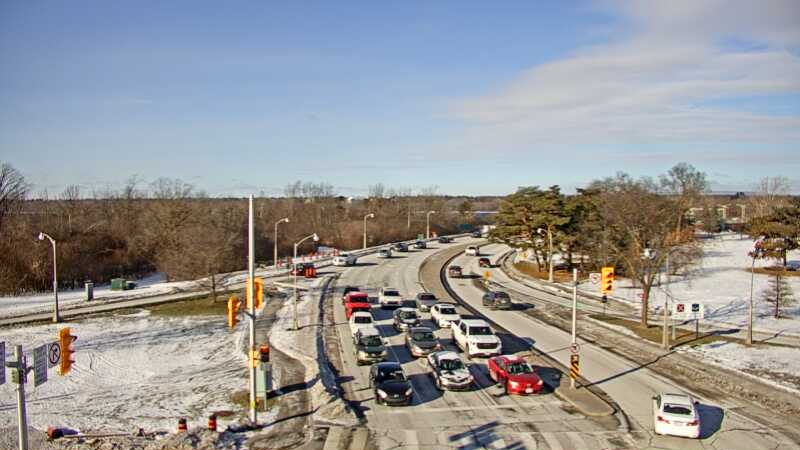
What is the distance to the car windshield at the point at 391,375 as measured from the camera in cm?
2667

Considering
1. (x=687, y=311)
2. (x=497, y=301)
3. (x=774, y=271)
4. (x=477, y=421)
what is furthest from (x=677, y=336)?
(x=774, y=271)

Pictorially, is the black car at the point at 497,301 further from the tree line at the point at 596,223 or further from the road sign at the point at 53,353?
the road sign at the point at 53,353

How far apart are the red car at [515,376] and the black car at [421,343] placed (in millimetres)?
5118

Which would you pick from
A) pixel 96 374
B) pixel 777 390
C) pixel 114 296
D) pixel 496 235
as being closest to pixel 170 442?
pixel 96 374

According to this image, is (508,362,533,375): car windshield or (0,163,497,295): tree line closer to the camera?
(508,362,533,375): car windshield

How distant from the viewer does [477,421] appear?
77.7ft

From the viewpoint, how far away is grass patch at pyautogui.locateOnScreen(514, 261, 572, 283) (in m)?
69.3

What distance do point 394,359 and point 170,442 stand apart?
14.2 metres

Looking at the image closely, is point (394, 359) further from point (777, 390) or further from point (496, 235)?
point (496, 235)

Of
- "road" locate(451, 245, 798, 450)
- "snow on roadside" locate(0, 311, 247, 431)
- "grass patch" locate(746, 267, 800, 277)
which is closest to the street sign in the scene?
"road" locate(451, 245, 798, 450)

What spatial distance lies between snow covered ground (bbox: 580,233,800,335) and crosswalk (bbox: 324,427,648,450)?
26664 millimetres

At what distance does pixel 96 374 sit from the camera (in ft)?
104

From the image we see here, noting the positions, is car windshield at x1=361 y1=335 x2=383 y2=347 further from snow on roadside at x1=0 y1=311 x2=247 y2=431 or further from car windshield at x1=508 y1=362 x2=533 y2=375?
car windshield at x1=508 y1=362 x2=533 y2=375

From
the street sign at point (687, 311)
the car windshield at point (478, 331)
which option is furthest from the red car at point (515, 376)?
the street sign at point (687, 311)
